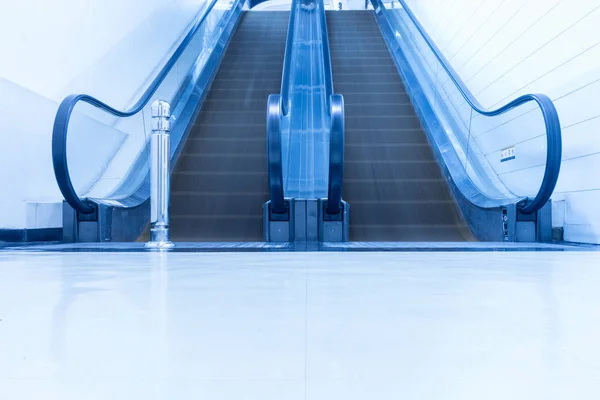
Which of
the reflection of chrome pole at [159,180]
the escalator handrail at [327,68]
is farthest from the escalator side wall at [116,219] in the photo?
the escalator handrail at [327,68]

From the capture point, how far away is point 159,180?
15.3 ft

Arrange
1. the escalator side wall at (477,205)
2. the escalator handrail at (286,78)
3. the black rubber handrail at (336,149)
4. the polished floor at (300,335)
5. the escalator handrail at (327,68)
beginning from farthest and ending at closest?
the escalator handrail at (327,68), the escalator handrail at (286,78), the escalator side wall at (477,205), the black rubber handrail at (336,149), the polished floor at (300,335)

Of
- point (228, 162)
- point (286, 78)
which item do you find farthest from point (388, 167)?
point (228, 162)

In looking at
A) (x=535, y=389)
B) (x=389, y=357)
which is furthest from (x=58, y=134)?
(x=535, y=389)

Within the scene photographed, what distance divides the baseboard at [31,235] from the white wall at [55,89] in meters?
0.05

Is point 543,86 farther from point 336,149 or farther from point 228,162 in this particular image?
point 228,162

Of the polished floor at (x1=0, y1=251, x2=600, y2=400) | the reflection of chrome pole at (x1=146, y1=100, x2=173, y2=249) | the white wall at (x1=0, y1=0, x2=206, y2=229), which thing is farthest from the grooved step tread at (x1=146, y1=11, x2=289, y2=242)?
the polished floor at (x1=0, y1=251, x2=600, y2=400)

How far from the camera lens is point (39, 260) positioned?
3.43 metres

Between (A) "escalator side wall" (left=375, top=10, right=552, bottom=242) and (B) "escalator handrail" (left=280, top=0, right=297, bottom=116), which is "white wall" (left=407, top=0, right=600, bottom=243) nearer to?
(A) "escalator side wall" (left=375, top=10, right=552, bottom=242)

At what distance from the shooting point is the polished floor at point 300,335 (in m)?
0.99

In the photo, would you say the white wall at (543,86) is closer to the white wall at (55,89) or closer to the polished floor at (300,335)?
the polished floor at (300,335)

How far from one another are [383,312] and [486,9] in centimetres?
631

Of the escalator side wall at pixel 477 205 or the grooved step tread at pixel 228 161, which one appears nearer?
the escalator side wall at pixel 477 205

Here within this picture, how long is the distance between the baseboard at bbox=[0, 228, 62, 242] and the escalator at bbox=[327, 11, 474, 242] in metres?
2.74
